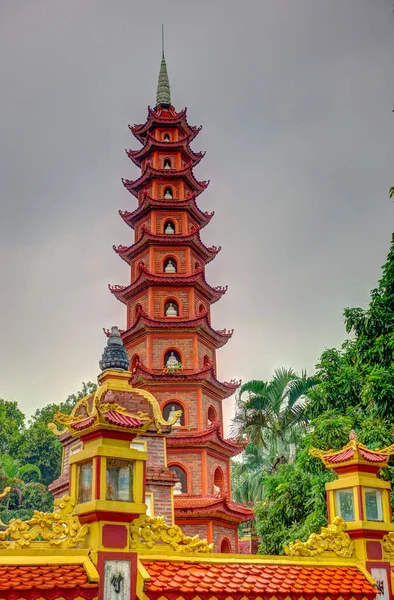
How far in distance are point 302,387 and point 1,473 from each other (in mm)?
16537

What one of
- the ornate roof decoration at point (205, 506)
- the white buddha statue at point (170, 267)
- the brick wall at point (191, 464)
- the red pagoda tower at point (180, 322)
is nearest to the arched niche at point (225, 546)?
the red pagoda tower at point (180, 322)

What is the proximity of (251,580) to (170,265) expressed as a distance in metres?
15.7

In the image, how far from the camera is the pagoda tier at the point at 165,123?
2558 cm

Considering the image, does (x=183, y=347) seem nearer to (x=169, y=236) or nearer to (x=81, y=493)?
(x=169, y=236)

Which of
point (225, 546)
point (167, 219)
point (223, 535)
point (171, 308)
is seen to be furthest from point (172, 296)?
point (225, 546)

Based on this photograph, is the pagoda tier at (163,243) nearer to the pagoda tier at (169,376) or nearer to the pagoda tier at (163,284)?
the pagoda tier at (163,284)

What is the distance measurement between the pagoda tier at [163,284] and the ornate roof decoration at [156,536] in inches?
565

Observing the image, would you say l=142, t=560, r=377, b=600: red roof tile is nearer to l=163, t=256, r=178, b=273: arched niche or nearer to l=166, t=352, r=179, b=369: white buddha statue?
l=166, t=352, r=179, b=369: white buddha statue

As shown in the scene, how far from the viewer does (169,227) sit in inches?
938

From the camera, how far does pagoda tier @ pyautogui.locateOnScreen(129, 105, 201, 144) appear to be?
25.6 metres

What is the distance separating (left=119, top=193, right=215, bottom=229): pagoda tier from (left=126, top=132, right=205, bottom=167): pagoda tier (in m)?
1.85

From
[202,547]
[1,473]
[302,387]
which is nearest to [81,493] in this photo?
[202,547]

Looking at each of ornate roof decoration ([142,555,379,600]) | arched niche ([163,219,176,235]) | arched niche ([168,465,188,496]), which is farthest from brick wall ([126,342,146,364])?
ornate roof decoration ([142,555,379,600])

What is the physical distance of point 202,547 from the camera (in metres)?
8.23
